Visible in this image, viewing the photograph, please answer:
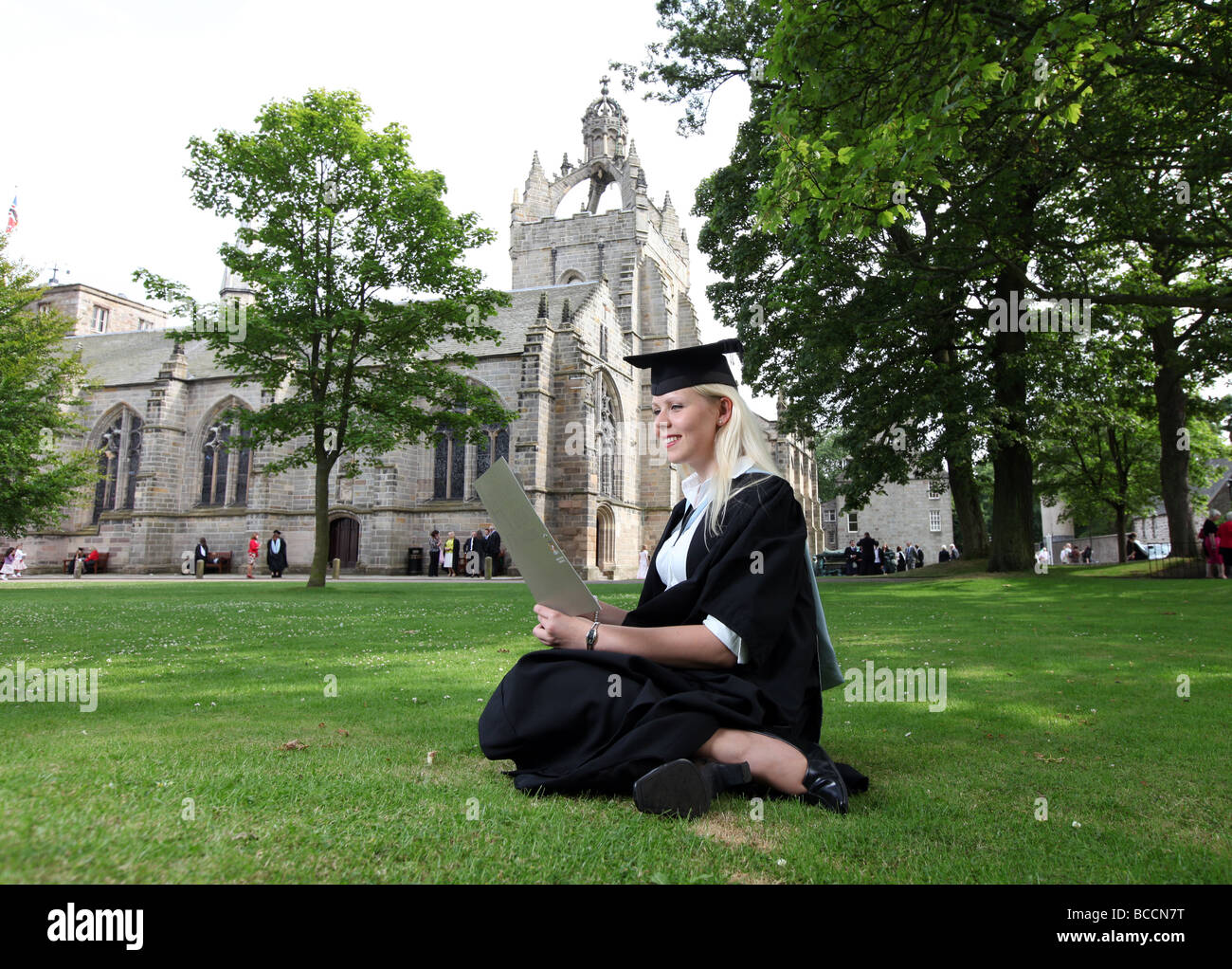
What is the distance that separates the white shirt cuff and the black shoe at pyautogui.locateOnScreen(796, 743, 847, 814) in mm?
514

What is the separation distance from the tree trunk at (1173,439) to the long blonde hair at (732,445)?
21.8 meters

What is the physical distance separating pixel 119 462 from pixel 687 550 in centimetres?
4547

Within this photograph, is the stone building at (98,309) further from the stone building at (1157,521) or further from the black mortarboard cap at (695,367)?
the stone building at (1157,521)

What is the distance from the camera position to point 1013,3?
7582 millimetres

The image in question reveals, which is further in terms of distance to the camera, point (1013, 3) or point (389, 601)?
point (389, 601)

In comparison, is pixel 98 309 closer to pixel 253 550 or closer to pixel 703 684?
pixel 253 550

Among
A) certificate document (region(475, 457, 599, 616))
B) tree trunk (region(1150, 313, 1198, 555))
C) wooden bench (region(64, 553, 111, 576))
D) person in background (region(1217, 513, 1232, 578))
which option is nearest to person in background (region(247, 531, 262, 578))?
wooden bench (region(64, 553, 111, 576))

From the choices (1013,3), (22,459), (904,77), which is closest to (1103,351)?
(1013,3)

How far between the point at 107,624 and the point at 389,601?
20.1 feet

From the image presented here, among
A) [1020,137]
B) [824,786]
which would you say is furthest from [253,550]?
[824,786]

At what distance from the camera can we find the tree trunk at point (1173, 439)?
67.1 ft

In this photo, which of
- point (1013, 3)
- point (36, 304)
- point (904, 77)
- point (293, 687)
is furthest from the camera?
point (36, 304)
